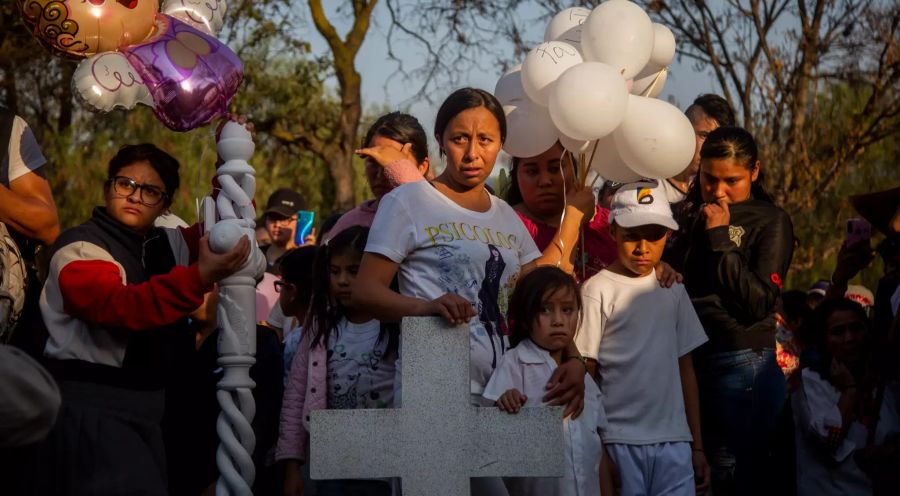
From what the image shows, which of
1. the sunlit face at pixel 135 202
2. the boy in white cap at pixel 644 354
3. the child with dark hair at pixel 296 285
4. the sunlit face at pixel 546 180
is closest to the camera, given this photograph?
the sunlit face at pixel 135 202

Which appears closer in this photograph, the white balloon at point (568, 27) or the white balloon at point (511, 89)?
the white balloon at point (511, 89)

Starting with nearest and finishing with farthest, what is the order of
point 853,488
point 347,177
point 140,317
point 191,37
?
1. point 140,317
2. point 191,37
3. point 853,488
4. point 347,177

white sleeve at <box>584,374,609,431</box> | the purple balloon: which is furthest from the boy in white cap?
the purple balloon

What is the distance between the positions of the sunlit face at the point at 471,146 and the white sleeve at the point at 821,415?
3250 millimetres

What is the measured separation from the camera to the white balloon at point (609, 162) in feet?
17.3

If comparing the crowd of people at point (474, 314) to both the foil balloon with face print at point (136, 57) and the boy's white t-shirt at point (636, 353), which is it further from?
the foil balloon with face print at point (136, 57)

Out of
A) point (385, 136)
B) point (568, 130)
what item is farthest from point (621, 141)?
point (385, 136)

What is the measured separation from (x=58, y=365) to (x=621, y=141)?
7.94 ft

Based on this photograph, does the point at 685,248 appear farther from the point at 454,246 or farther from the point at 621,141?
the point at 454,246


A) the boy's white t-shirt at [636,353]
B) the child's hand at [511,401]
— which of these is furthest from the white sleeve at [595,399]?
the child's hand at [511,401]

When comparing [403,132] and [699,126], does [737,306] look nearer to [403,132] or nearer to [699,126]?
[699,126]

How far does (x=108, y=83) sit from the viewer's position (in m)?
4.48

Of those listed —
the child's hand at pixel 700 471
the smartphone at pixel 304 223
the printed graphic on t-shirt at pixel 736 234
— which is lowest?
the child's hand at pixel 700 471

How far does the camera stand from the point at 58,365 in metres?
4.37
